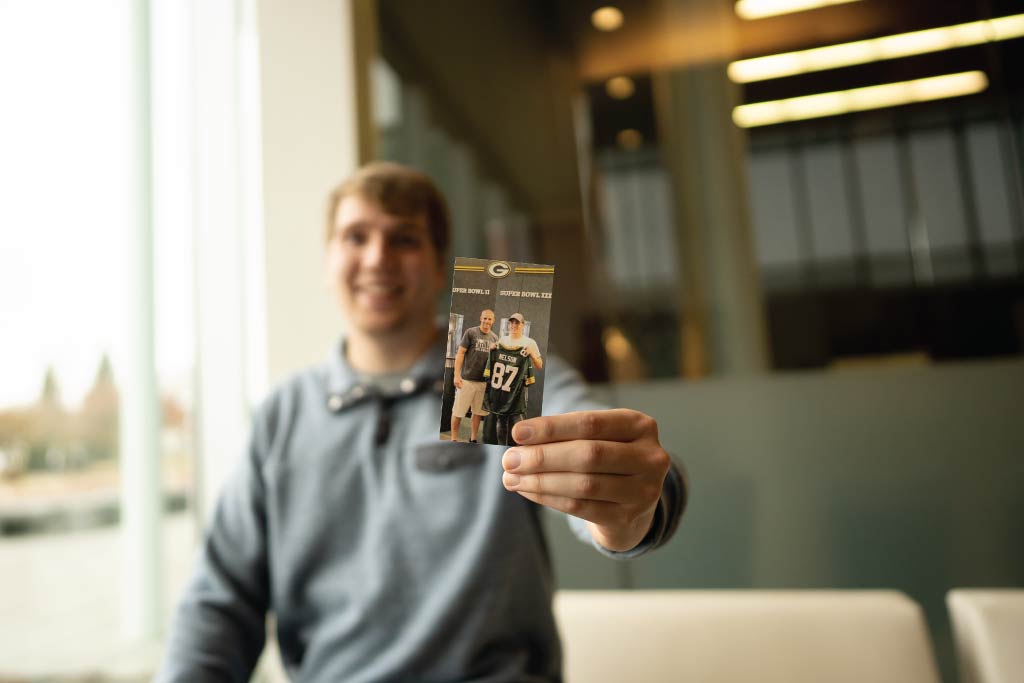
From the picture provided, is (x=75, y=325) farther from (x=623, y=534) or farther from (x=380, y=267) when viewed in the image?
(x=623, y=534)

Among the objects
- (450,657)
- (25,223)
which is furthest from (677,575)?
(25,223)

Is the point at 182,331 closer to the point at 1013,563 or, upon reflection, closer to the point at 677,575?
the point at 677,575

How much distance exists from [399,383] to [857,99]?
1613 millimetres

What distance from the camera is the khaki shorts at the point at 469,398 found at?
78 centimetres

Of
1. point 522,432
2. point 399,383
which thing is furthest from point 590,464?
point 399,383

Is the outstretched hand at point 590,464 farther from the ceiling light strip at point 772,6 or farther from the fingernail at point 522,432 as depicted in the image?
the ceiling light strip at point 772,6

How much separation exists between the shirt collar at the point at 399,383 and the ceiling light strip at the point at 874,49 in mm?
1413

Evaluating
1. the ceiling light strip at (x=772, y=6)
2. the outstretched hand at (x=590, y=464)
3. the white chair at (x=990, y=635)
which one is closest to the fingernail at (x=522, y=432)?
the outstretched hand at (x=590, y=464)

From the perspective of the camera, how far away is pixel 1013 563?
180 centimetres

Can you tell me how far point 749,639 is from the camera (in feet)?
Result: 4.19

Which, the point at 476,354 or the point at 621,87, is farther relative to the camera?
the point at 621,87

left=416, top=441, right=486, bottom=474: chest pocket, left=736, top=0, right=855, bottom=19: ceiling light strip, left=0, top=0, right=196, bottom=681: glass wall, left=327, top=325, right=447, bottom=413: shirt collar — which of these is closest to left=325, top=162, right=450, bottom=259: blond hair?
left=327, top=325, right=447, bottom=413: shirt collar

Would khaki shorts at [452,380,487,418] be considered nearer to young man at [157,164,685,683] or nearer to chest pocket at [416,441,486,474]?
young man at [157,164,685,683]

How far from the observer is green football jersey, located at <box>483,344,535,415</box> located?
788 millimetres
